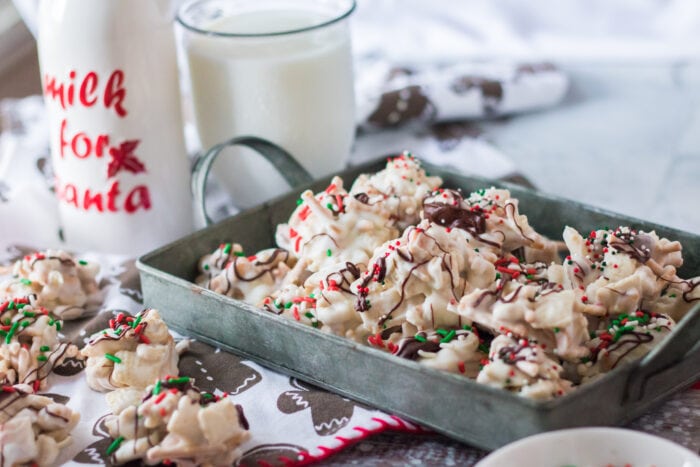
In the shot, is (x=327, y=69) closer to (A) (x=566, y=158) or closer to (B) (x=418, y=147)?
(B) (x=418, y=147)

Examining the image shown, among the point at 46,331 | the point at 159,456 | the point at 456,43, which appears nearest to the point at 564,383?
the point at 159,456

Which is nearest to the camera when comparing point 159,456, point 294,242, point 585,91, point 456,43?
point 159,456

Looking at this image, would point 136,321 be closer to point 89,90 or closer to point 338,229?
→ point 338,229

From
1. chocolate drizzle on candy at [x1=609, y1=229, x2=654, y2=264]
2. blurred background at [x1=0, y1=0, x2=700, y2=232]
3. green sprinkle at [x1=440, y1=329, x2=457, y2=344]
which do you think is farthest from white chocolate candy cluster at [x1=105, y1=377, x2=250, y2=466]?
blurred background at [x1=0, y1=0, x2=700, y2=232]

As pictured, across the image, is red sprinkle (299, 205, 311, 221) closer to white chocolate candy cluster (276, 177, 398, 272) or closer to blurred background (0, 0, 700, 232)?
white chocolate candy cluster (276, 177, 398, 272)

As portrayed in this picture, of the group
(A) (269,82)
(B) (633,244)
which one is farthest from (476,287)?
(A) (269,82)

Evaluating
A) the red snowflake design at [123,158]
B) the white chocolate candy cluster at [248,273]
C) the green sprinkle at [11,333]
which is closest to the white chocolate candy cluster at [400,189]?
the white chocolate candy cluster at [248,273]

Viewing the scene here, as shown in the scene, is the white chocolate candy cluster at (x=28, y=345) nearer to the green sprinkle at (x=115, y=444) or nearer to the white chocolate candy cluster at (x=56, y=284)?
the white chocolate candy cluster at (x=56, y=284)
